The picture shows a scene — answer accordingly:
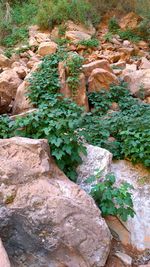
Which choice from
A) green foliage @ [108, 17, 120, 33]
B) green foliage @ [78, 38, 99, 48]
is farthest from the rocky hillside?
green foliage @ [108, 17, 120, 33]

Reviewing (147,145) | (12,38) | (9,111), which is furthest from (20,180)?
(12,38)

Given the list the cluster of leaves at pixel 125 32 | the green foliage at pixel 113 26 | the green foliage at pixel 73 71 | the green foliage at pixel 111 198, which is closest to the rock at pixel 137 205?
the green foliage at pixel 111 198

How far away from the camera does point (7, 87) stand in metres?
4.95

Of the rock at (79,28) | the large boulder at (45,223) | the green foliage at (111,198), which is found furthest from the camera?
the rock at (79,28)

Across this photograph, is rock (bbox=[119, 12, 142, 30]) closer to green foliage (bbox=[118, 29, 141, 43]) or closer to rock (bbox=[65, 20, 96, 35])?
green foliage (bbox=[118, 29, 141, 43])

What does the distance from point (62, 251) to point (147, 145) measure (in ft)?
5.70

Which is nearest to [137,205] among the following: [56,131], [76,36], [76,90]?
[56,131]

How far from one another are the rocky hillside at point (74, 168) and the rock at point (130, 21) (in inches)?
177

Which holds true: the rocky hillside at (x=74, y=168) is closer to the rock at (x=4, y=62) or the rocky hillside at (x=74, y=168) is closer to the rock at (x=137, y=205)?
the rock at (x=137, y=205)

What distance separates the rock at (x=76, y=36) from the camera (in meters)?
8.35

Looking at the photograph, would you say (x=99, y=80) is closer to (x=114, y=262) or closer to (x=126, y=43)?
(x=114, y=262)

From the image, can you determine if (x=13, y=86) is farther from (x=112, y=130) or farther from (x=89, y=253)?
(x=89, y=253)

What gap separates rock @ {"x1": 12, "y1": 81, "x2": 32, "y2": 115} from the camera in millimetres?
4727

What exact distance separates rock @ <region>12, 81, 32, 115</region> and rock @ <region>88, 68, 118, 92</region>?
112 centimetres
